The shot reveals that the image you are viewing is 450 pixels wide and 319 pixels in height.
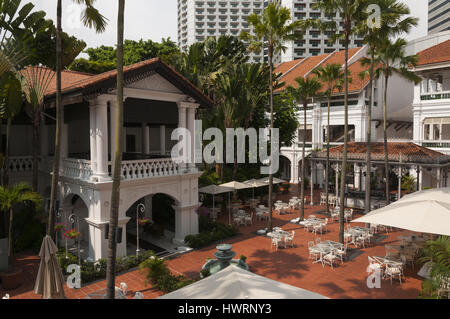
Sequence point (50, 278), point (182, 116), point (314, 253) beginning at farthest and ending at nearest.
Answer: point (182, 116) < point (314, 253) < point (50, 278)

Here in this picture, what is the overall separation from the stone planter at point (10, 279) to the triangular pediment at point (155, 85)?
8.28 m

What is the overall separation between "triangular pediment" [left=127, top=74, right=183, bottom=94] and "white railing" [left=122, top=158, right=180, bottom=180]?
326 cm

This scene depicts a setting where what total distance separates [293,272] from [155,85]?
33.1ft

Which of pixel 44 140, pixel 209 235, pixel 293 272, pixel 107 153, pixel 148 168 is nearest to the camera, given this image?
pixel 293 272

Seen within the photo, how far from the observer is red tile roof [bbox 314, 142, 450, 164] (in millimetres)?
20711

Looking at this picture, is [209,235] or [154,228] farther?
[154,228]

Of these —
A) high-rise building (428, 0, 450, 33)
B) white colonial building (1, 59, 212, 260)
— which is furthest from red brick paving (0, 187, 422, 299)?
high-rise building (428, 0, 450, 33)

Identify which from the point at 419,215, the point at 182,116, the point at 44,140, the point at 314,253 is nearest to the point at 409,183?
the point at 314,253

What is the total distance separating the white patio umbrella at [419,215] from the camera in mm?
9453

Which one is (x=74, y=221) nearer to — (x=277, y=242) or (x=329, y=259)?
(x=277, y=242)

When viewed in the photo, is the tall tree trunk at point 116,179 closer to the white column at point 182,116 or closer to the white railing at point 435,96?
the white column at point 182,116

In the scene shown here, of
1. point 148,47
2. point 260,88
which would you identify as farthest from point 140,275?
point 148,47

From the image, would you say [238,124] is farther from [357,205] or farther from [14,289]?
[14,289]

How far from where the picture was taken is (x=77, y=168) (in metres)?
14.6
